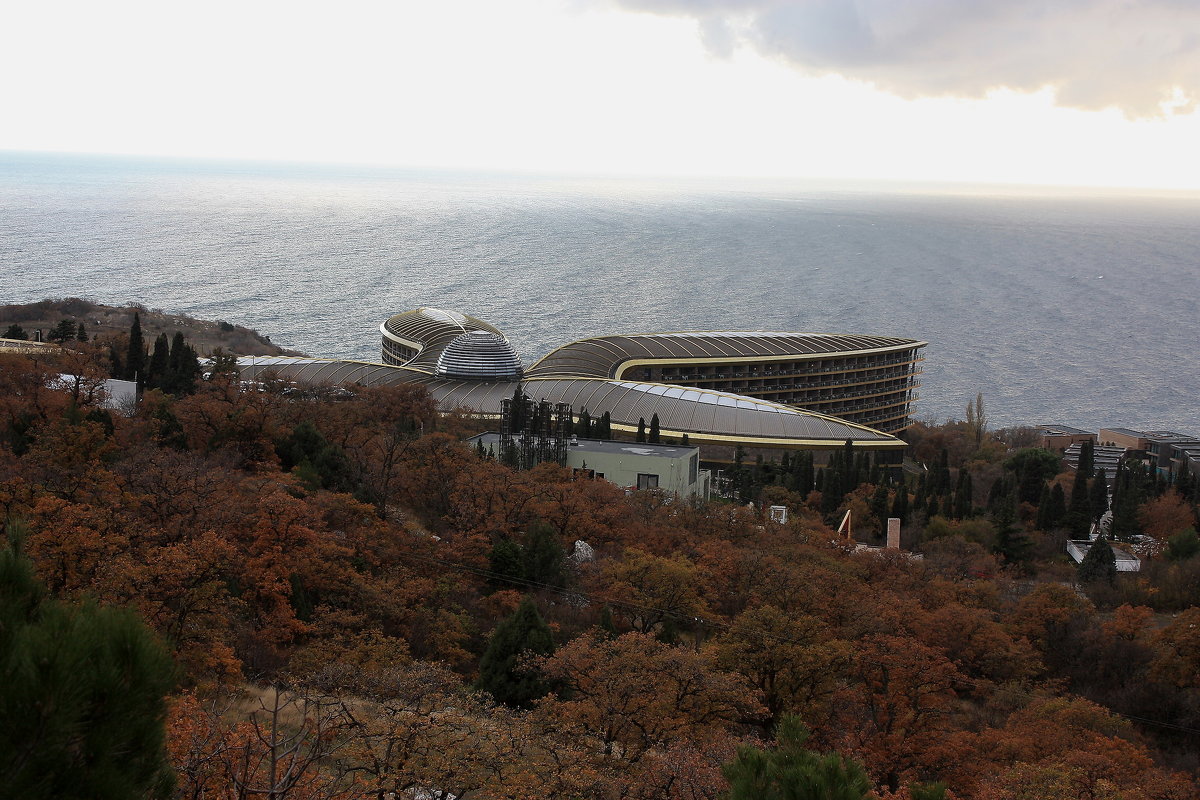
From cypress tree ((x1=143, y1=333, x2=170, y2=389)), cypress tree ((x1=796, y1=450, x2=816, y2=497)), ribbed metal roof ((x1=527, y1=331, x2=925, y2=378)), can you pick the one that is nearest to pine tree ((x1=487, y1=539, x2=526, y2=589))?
cypress tree ((x1=143, y1=333, x2=170, y2=389))

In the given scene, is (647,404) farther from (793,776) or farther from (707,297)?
(707,297)

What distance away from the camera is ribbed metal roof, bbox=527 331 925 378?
260 feet

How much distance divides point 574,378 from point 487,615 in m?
42.8

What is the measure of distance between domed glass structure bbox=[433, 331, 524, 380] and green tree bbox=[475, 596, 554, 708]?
4766cm

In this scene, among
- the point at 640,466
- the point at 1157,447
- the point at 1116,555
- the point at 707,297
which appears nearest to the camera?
the point at 1116,555

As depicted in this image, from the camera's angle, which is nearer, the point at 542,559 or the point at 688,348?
the point at 542,559

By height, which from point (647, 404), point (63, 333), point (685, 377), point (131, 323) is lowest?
point (685, 377)

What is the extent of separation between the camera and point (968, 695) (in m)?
30.0

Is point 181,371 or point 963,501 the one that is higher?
point 181,371

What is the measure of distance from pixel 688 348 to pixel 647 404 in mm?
17879

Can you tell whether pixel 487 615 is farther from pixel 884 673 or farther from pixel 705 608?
pixel 884 673

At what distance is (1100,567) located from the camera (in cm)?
4228

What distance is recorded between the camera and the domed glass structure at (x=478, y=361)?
6994 cm

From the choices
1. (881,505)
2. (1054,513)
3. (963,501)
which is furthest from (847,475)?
(1054,513)
